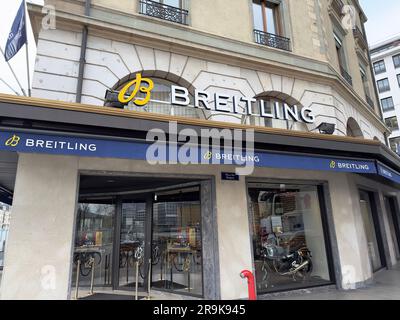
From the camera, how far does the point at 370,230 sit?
10.8 m

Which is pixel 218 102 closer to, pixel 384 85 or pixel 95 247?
pixel 95 247

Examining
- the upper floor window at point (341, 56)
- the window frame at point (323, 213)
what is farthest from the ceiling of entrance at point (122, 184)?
the upper floor window at point (341, 56)

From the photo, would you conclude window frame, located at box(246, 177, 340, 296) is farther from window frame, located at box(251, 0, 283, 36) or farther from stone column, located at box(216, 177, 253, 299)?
window frame, located at box(251, 0, 283, 36)

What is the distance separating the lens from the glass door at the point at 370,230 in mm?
10367

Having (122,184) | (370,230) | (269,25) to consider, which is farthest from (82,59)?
(370,230)

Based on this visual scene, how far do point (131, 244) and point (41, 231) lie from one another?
10.9 feet

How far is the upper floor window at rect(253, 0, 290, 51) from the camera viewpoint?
31.3 ft

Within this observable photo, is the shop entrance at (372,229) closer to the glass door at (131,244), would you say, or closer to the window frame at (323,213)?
the window frame at (323,213)

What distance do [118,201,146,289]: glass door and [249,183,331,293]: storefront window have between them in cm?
302

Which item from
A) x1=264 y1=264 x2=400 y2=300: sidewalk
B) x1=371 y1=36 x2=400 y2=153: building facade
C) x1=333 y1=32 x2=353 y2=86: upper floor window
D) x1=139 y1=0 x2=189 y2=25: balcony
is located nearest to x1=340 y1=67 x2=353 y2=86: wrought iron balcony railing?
x1=333 y1=32 x2=353 y2=86: upper floor window

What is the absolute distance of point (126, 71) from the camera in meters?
7.19

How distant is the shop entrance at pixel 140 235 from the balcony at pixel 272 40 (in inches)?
209
